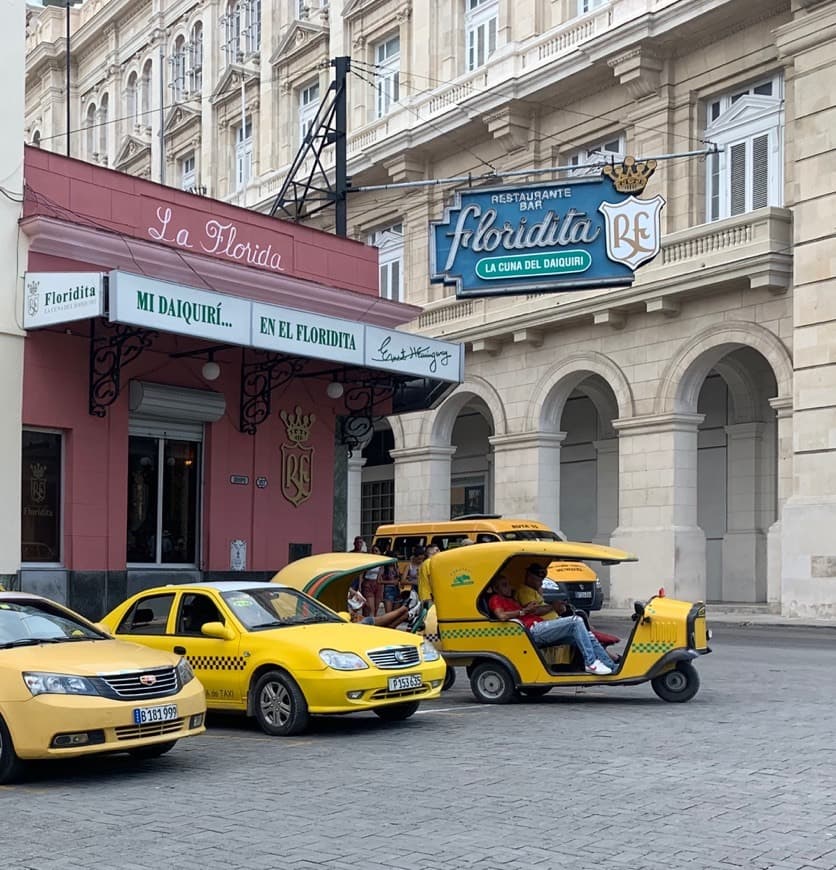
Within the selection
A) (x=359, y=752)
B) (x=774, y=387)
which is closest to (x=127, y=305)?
(x=359, y=752)

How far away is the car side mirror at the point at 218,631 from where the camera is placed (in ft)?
39.9

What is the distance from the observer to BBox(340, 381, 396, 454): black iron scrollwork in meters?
22.9

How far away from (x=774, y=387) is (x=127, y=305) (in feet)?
68.5

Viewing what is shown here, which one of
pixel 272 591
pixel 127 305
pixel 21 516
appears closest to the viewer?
pixel 272 591

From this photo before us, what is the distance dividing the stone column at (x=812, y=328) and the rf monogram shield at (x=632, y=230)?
7780 mm

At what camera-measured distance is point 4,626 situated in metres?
10.4

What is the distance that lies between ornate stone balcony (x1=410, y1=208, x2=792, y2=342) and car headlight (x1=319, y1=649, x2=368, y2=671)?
1828cm

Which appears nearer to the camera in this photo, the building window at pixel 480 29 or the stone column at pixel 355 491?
the building window at pixel 480 29

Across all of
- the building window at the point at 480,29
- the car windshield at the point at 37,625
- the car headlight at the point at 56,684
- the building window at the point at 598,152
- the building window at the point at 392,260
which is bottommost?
the car headlight at the point at 56,684

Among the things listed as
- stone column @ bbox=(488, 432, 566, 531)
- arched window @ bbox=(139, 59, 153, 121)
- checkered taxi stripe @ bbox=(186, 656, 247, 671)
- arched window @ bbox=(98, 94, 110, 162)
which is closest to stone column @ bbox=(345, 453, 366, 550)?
stone column @ bbox=(488, 432, 566, 531)

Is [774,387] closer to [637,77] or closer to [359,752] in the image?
[637,77]

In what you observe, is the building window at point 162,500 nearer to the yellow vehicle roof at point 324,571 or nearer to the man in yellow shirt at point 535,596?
the yellow vehicle roof at point 324,571

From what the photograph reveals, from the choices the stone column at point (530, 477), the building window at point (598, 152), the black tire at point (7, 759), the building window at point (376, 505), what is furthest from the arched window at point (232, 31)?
the black tire at point (7, 759)

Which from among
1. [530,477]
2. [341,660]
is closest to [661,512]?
[530,477]
